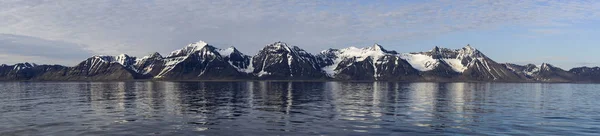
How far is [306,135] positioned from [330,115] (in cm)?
1769

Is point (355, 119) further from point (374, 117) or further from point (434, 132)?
point (434, 132)

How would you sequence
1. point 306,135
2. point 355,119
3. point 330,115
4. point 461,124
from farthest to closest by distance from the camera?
1. point 330,115
2. point 355,119
3. point 461,124
4. point 306,135

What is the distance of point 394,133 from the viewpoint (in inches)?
1540

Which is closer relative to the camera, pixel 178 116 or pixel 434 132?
pixel 434 132

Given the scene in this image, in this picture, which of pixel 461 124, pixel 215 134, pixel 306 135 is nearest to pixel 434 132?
pixel 461 124

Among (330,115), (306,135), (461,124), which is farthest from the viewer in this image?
(330,115)

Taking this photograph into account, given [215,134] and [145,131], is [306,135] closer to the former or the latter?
[215,134]

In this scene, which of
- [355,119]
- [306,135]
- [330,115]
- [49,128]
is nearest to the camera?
[306,135]

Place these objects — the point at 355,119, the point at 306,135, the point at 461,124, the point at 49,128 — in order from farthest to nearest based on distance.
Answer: the point at 355,119
the point at 461,124
the point at 49,128
the point at 306,135

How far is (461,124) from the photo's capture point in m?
46.5

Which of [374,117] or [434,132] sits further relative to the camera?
[374,117]

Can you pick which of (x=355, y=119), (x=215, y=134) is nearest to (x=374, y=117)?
(x=355, y=119)

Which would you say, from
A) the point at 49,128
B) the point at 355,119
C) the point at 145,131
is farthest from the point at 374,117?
the point at 49,128

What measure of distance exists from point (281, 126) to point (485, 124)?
2178 cm
